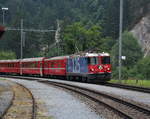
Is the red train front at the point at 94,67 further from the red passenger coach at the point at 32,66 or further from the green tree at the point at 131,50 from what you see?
the green tree at the point at 131,50

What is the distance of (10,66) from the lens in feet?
216

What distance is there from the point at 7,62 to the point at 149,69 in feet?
80.7

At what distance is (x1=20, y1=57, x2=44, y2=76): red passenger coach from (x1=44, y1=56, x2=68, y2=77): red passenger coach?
1762 millimetres

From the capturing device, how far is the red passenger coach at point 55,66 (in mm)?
43278

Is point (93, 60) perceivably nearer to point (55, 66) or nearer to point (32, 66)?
point (55, 66)

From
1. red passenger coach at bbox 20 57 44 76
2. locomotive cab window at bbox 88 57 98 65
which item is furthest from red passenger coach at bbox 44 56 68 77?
locomotive cab window at bbox 88 57 98 65

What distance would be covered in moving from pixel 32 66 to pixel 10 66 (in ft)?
34.9

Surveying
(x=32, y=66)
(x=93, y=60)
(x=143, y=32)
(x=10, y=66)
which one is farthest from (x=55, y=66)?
(x=143, y=32)

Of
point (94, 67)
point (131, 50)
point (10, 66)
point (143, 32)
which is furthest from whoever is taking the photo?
point (143, 32)

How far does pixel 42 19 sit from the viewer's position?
6329 inches

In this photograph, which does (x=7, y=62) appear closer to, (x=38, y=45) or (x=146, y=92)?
(x=146, y=92)

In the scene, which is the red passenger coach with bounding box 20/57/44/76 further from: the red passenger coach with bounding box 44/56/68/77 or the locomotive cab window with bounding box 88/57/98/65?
the locomotive cab window with bounding box 88/57/98/65

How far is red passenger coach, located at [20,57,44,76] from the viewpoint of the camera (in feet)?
176

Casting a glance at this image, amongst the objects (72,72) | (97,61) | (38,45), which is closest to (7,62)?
(72,72)
